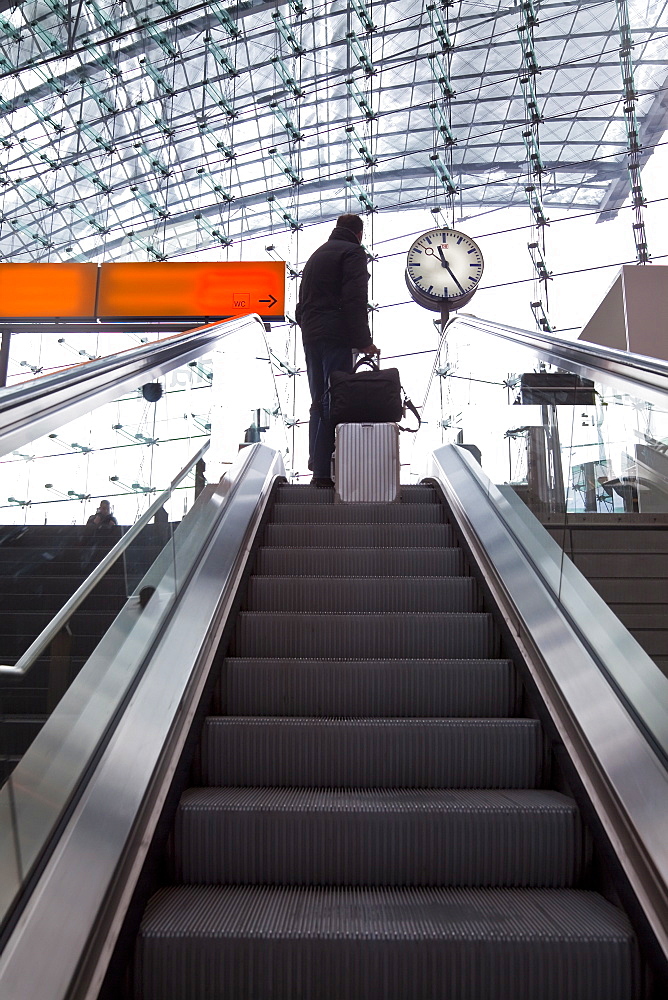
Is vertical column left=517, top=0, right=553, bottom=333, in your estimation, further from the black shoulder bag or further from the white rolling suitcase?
the white rolling suitcase

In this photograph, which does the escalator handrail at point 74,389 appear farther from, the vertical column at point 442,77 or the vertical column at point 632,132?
the vertical column at point 442,77

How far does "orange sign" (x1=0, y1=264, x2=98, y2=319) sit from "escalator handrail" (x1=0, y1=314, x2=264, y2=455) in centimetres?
966

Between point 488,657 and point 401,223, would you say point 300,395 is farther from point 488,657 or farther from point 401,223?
point 488,657

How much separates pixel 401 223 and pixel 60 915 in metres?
16.8

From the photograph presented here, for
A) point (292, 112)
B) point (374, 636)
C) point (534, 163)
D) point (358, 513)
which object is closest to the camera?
point (374, 636)

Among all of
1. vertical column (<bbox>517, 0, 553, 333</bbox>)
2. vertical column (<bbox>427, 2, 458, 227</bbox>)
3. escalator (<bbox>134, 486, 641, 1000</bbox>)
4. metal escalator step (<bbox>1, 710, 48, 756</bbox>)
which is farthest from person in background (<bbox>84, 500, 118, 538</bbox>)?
vertical column (<bbox>427, 2, 458, 227</bbox>)

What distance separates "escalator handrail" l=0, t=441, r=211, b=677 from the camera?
4.64 feet

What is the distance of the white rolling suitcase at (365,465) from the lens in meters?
4.88

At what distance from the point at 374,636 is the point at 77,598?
4.46ft

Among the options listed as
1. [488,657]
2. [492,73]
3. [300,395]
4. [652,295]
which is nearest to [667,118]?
[492,73]

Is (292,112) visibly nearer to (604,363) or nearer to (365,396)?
(365,396)

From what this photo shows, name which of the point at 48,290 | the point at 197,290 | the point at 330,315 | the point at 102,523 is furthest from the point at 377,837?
the point at 48,290

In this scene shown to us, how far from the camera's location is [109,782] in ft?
5.77

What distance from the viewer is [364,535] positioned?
3.83 m
